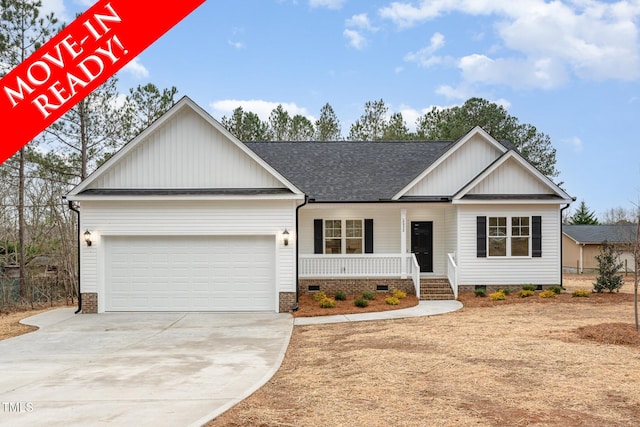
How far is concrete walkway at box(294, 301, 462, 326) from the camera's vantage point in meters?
14.0

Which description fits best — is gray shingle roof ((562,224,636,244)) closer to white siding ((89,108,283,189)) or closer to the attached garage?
the attached garage

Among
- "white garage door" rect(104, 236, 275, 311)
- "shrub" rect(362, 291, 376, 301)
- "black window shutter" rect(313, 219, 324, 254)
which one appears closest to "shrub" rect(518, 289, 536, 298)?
"shrub" rect(362, 291, 376, 301)

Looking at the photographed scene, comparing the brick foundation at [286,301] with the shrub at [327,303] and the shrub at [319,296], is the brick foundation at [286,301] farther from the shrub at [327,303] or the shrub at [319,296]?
the shrub at [319,296]

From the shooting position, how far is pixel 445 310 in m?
15.3

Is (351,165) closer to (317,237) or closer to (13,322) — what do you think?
(317,237)

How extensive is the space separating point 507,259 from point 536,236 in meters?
1.31

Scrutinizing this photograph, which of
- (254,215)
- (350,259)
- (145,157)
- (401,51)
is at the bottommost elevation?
(350,259)

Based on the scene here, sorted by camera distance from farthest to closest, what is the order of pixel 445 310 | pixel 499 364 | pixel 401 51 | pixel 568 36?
pixel 401 51 → pixel 568 36 → pixel 445 310 → pixel 499 364

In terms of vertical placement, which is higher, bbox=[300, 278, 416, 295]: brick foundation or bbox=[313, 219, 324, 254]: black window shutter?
bbox=[313, 219, 324, 254]: black window shutter

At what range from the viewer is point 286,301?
51.0 ft

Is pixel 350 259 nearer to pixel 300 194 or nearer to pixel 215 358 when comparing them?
pixel 300 194

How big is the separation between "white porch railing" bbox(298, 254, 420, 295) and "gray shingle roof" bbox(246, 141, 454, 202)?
6.91ft

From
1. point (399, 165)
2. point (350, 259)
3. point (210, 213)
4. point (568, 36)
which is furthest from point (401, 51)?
point (210, 213)

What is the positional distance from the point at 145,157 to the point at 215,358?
8.53 meters
